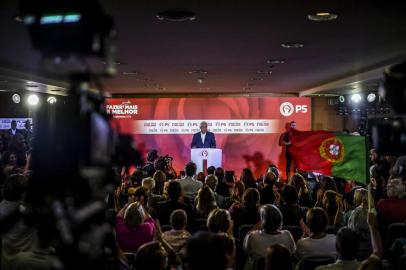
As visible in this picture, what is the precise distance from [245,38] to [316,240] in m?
3.00

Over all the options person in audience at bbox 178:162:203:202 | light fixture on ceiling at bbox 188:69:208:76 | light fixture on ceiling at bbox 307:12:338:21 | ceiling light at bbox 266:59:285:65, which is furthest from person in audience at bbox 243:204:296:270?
light fixture on ceiling at bbox 188:69:208:76

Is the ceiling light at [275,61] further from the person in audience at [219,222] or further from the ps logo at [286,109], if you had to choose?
the ps logo at [286,109]

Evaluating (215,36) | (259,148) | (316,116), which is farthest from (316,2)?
(316,116)

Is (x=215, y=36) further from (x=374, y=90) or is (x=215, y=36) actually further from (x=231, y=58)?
(x=374, y=90)

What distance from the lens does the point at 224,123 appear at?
55.6 ft

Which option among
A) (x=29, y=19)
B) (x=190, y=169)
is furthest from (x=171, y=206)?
(x=29, y=19)

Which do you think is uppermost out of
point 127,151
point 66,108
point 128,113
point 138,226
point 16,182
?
point 128,113

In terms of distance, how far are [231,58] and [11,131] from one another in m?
10.0

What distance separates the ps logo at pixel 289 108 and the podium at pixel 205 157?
14.7 ft

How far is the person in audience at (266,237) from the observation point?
441cm

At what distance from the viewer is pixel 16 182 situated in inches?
A: 167

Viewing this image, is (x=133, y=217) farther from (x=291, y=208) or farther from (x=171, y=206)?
(x=291, y=208)

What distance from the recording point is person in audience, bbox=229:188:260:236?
5.81 metres

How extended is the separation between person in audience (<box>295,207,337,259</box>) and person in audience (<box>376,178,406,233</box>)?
1.66 meters
